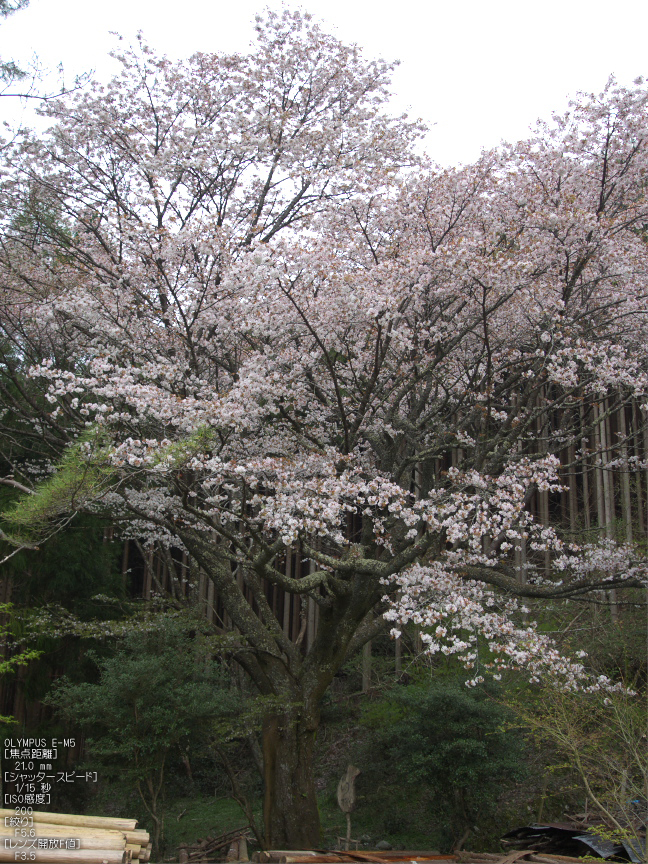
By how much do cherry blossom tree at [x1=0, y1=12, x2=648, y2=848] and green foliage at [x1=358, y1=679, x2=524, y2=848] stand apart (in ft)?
1.90

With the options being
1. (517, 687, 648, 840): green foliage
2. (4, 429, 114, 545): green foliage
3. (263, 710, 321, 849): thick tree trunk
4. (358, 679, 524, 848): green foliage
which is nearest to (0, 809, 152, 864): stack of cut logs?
(4, 429, 114, 545): green foliage

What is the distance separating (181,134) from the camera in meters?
8.43

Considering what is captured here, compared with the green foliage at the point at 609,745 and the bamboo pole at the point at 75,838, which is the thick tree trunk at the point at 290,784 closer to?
the green foliage at the point at 609,745

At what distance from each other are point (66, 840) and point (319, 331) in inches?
184

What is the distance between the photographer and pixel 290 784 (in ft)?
23.0

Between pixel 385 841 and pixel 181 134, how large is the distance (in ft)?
28.6

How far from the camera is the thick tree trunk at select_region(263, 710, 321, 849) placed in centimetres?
688

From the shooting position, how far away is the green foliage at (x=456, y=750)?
6.91 meters

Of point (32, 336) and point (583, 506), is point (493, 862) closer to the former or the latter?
point (583, 506)

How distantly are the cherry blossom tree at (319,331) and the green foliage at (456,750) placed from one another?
579 millimetres

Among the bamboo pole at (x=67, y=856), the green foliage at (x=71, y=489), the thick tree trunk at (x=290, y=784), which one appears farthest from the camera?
the thick tree trunk at (x=290, y=784)

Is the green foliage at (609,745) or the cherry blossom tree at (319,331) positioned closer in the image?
the green foliage at (609,745)

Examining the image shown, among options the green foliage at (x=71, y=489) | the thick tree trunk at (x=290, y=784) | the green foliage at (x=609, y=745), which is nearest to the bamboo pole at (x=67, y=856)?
the green foliage at (x=71, y=489)

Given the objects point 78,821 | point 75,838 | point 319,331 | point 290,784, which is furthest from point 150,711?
point 319,331
